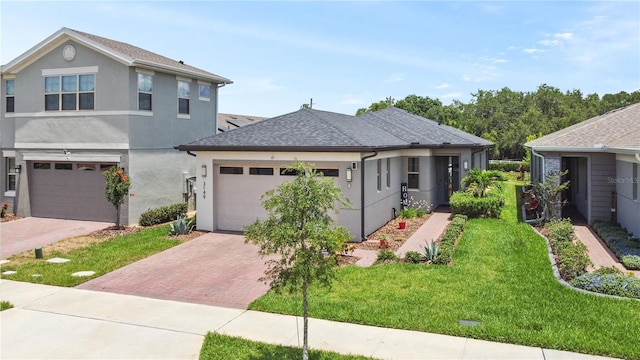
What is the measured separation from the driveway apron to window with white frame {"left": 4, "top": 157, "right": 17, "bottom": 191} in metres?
2.31

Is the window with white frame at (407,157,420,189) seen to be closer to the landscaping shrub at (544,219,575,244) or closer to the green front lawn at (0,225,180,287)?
the landscaping shrub at (544,219,575,244)

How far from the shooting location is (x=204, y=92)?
21.4 meters

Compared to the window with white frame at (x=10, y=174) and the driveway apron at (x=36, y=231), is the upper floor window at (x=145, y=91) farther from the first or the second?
the window with white frame at (x=10, y=174)

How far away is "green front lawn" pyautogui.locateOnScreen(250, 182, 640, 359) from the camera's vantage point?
22.6ft

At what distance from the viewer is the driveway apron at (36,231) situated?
14144 millimetres

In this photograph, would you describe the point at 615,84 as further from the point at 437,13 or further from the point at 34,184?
the point at 34,184

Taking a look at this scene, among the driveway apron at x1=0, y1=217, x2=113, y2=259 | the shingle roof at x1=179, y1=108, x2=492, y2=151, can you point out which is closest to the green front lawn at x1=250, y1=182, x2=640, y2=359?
the shingle roof at x1=179, y1=108, x2=492, y2=151

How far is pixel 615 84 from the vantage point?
188ft

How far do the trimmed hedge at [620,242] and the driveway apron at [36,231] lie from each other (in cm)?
1645

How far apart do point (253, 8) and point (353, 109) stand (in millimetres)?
70479

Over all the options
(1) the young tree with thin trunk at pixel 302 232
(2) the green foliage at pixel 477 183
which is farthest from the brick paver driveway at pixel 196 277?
(2) the green foliage at pixel 477 183

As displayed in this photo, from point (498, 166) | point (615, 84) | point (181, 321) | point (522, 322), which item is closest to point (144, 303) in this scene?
point (181, 321)

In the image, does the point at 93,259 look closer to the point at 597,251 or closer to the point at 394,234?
the point at 394,234

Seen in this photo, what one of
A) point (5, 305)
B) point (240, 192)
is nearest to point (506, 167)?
point (240, 192)
